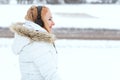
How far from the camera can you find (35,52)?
107 inches

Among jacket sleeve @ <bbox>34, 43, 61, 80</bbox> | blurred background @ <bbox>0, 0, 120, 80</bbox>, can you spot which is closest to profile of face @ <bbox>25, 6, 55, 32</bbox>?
jacket sleeve @ <bbox>34, 43, 61, 80</bbox>

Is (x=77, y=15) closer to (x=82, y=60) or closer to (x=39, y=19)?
(x=82, y=60)

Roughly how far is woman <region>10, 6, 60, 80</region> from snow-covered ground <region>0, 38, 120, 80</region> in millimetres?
4195

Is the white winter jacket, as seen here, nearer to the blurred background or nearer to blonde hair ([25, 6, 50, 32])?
blonde hair ([25, 6, 50, 32])

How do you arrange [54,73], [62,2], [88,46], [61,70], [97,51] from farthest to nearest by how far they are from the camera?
1. [62,2]
2. [88,46]
3. [97,51]
4. [61,70]
5. [54,73]

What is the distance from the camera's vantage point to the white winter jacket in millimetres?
2686

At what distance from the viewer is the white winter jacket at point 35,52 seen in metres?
2.69

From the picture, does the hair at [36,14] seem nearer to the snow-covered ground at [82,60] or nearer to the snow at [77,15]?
the snow-covered ground at [82,60]

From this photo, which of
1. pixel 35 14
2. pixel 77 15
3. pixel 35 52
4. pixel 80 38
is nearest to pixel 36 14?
pixel 35 14

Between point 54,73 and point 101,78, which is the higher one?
point 54,73

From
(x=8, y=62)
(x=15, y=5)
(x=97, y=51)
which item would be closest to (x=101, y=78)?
(x=8, y=62)

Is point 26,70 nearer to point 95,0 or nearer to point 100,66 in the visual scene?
point 100,66

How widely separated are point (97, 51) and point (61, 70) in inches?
107

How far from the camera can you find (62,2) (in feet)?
74.9
